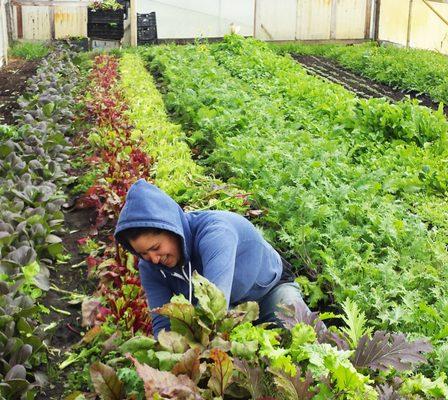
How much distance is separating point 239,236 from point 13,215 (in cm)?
238

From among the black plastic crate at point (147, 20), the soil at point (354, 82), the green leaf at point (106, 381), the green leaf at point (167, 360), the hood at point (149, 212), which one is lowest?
the soil at point (354, 82)

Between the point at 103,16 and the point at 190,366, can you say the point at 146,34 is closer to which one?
the point at 103,16

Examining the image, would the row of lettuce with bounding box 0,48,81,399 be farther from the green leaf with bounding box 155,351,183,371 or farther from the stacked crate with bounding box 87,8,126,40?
the stacked crate with bounding box 87,8,126,40

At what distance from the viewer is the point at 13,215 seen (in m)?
5.53

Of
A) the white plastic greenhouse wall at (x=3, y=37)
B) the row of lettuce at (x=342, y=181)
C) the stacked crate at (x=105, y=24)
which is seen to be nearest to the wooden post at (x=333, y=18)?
the stacked crate at (x=105, y=24)

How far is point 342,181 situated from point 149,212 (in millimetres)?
3695

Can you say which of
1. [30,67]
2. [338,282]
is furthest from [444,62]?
[338,282]

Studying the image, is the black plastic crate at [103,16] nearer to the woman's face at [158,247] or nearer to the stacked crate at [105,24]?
the stacked crate at [105,24]

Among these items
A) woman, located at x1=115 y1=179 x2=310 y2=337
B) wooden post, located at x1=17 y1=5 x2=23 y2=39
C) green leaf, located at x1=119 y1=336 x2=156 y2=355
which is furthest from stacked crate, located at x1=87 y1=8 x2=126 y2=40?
green leaf, located at x1=119 y1=336 x2=156 y2=355

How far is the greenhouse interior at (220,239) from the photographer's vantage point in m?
2.88

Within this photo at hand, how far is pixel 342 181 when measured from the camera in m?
6.78

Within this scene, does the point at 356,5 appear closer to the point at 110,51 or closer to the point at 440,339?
the point at 110,51

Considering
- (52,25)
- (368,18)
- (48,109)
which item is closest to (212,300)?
(48,109)

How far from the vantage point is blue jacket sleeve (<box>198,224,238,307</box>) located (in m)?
3.38
